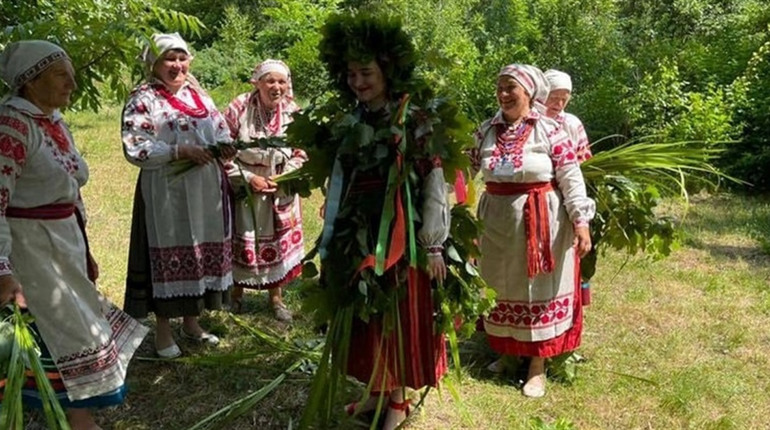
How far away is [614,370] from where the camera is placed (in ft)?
13.1

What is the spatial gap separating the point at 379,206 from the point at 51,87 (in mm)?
1369

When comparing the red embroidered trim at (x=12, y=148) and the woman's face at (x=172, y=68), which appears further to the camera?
the woman's face at (x=172, y=68)

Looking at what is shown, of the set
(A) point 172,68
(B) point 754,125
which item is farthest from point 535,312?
(B) point 754,125

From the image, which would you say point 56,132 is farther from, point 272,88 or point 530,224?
point 530,224

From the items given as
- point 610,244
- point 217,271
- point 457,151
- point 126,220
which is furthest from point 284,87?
point 126,220

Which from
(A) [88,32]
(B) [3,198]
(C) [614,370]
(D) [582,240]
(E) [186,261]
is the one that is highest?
(A) [88,32]

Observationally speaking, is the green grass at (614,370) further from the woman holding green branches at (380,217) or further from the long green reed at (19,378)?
the long green reed at (19,378)

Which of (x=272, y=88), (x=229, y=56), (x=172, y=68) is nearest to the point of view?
(x=172, y=68)

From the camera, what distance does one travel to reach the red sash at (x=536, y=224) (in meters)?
3.45

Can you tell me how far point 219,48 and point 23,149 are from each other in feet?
51.4

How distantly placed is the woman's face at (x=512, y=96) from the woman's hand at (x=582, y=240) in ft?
2.06

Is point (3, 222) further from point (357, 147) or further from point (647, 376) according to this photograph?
point (647, 376)

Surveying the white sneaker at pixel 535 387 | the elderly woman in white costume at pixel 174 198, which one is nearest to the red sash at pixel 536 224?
the white sneaker at pixel 535 387

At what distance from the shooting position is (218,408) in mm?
3486
